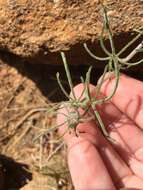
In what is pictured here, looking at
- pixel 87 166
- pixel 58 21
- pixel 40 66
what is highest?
pixel 58 21

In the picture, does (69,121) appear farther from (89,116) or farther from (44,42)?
(44,42)

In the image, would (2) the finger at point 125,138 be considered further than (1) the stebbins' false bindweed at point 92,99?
Yes

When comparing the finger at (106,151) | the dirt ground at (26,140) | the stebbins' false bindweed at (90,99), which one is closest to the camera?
the stebbins' false bindweed at (90,99)

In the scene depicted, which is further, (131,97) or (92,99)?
(131,97)

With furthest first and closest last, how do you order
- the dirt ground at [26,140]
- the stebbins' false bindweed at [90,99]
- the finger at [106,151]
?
the dirt ground at [26,140] < the finger at [106,151] < the stebbins' false bindweed at [90,99]

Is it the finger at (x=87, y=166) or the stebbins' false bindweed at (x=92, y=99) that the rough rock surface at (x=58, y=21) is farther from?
the finger at (x=87, y=166)

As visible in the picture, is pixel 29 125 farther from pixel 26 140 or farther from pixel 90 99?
pixel 90 99

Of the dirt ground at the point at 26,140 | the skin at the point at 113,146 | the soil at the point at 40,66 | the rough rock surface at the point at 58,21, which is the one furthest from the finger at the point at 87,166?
the dirt ground at the point at 26,140

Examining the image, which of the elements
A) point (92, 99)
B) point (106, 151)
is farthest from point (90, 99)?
point (106, 151)
